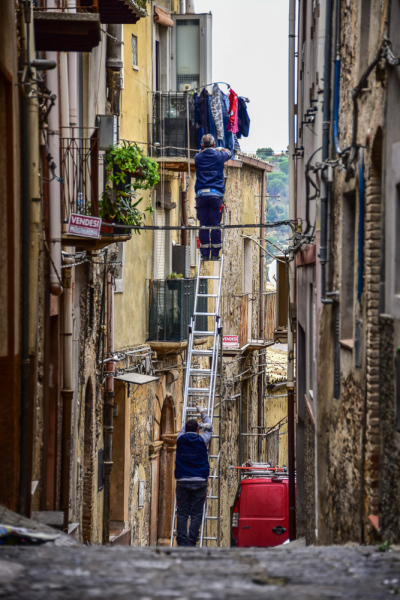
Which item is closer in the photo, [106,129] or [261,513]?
[106,129]

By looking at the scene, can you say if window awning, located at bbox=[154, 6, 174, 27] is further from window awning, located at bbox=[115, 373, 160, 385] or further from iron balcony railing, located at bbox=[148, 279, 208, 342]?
window awning, located at bbox=[115, 373, 160, 385]

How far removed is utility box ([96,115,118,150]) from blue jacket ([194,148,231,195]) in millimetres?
2098

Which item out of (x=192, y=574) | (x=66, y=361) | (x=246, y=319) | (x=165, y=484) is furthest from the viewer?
(x=246, y=319)

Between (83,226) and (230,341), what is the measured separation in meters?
12.2

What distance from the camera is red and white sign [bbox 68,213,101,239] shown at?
10492mm

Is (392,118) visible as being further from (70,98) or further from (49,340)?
(70,98)

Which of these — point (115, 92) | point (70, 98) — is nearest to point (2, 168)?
point (70, 98)

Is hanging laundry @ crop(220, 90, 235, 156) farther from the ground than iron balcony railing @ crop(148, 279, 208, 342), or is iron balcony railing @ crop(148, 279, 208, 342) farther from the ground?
hanging laundry @ crop(220, 90, 235, 156)

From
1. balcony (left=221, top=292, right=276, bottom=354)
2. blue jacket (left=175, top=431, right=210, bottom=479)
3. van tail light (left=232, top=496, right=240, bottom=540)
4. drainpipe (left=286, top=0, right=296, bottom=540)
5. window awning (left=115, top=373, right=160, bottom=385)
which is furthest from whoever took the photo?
balcony (left=221, top=292, right=276, bottom=354)

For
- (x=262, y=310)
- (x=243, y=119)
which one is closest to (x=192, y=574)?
(x=243, y=119)

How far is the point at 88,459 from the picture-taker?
1359 cm

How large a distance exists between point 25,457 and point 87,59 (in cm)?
722

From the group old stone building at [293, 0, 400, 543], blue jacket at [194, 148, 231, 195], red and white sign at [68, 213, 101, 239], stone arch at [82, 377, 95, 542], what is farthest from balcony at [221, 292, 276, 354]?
red and white sign at [68, 213, 101, 239]

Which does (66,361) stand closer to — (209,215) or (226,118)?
(209,215)
